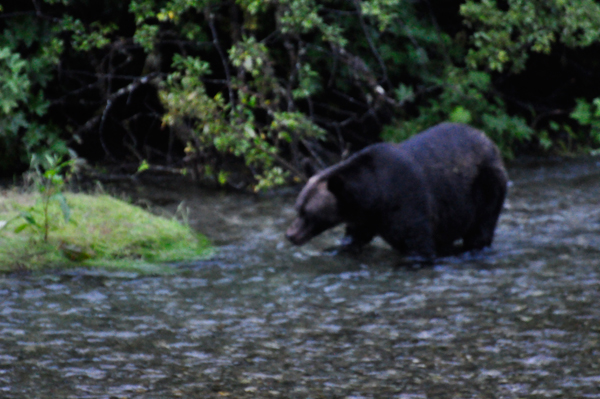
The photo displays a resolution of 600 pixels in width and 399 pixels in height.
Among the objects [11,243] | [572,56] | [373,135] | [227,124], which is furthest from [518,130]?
[11,243]

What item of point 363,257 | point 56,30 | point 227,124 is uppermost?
point 56,30

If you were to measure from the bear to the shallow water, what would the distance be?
0.81 feet

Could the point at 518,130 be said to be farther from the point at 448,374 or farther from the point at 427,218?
the point at 448,374

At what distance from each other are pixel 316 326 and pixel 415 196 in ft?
7.95

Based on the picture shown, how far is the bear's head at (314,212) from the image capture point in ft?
24.9

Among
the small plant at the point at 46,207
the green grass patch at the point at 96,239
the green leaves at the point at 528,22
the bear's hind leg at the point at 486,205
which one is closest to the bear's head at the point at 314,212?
the green grass patch at the point at 96,239

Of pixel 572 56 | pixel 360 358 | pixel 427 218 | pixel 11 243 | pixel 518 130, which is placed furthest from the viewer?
pixel 572 56

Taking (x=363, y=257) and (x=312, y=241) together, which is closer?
(x=363, y=257)

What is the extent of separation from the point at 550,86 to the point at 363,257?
9423 millimetres

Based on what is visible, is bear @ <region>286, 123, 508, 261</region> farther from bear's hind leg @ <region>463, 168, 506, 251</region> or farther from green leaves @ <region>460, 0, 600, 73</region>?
green leaves @ <region>460, 0, 600, 73</region>

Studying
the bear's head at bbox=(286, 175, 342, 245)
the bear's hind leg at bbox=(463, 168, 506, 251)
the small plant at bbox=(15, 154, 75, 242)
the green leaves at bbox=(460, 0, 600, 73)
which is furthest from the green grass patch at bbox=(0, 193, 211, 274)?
the green leaves at bbox=(460, 0, 600, 73)

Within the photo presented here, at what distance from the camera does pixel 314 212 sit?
7.61 m

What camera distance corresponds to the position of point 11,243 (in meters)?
6.89

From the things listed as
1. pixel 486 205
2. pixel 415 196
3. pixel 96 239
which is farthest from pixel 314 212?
pixel 96 239
